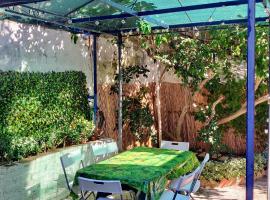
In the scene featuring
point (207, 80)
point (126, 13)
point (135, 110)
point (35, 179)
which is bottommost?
point (35, 179)

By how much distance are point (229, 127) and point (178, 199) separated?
4.66 meters

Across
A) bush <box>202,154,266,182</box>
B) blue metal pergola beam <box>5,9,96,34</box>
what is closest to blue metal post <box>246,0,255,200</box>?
blue metal pergola beam <box>5,9,96,34</box>

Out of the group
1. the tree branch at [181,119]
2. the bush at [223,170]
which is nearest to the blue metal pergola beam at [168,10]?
the bush at [223,170]

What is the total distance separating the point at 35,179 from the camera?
5.66m

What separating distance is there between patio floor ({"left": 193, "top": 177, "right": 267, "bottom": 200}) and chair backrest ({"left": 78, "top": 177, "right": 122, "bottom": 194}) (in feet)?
10.5

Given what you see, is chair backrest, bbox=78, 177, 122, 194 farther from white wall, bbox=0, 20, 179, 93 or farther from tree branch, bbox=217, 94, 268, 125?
tree branch, bbox=217, 94, 268, 125

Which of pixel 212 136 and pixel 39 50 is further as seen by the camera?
pixel 212 136

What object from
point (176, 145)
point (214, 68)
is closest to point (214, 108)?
point (214, 68)

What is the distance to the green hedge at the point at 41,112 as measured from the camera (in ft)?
18.5

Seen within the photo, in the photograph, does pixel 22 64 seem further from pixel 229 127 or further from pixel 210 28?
pixel 229 127

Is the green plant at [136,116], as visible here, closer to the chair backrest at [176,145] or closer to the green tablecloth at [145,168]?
the chair backrest at [176,145]

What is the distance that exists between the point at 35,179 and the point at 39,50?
2312mm

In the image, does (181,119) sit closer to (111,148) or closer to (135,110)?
(135,110)

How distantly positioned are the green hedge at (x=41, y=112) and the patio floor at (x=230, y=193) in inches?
96.9
